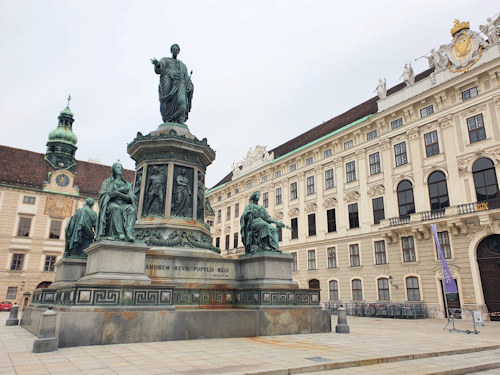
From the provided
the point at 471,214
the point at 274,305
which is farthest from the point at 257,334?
the point at 471,214

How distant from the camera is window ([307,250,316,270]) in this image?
36.1 meters

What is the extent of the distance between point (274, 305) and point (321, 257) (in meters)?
25.8

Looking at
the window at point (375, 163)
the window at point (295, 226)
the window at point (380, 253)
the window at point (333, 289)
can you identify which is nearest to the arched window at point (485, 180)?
the window at point (375, 163)

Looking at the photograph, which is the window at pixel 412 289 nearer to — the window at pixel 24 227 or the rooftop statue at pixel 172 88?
the rooftop statue at pixel 172 88

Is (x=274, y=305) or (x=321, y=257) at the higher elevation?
(x=321, y=257)

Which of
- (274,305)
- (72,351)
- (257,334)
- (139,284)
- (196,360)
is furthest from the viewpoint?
(274,305)

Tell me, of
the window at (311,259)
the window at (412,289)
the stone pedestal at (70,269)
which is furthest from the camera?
the window at (311,259)

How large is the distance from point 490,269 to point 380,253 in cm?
814

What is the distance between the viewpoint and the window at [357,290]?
31188 mm

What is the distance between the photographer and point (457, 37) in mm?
28172

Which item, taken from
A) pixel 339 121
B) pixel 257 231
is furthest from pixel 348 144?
pixel 257 231

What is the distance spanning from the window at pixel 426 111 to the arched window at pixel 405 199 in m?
5.49

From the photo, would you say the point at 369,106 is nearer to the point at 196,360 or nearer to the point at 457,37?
the point at 457,37

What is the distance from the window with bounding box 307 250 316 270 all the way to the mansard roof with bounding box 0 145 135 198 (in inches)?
1124
